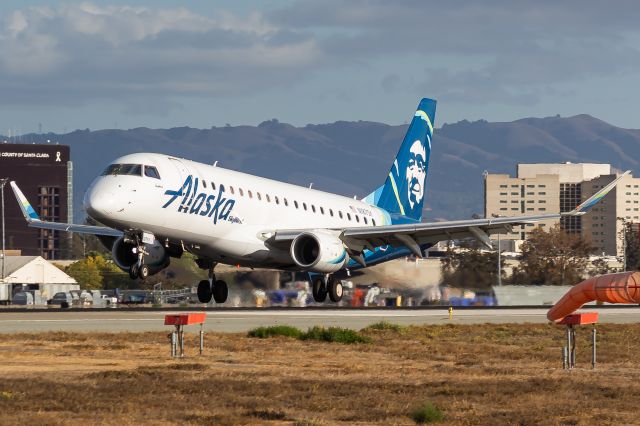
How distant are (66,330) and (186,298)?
34782mm

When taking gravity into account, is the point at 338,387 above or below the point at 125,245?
below

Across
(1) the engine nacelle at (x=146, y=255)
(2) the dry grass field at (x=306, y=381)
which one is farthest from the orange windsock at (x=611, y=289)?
(1) the engine nacelle at (x=146, y=255)

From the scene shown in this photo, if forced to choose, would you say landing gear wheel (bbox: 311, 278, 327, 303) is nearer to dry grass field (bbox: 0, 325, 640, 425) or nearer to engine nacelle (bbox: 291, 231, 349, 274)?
engine nacelle (bbox: 291, 231, 349, 274)

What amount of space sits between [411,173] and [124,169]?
2248 cm

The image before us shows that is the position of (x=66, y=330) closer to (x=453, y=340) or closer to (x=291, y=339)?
(x=291, y=339)

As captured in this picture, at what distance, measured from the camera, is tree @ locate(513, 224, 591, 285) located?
86.1 metres

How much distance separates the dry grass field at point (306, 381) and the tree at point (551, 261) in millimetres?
37965

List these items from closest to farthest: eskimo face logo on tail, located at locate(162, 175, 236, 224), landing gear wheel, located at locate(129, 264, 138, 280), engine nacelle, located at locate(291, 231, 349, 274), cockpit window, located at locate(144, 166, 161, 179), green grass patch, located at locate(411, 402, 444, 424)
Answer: green grass patch, located at locate(411, 402, 444, 424)
cockpit window, located at locate(144, 166, 161, 179)
eskimo face logo on tail, located at locate(162, 175, 236, 224)
landing gear wheel, located at locate(129, 264, 138, 280)
engine nacelle, located at locate(291, 231, 349, 274)

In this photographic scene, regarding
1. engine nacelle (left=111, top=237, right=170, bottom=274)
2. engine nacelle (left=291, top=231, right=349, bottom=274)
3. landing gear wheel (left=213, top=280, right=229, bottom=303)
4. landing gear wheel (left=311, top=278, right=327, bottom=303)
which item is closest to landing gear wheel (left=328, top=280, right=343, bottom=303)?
landing gear wheel (left=311, top=278, right=327, bottom=303)

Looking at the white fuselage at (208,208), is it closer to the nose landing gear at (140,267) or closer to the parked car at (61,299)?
the nose landing gear at (140,267)

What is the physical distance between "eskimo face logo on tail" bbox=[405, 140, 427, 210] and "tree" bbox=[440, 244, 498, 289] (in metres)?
8.98

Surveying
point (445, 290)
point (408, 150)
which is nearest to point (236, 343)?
point (408, 150)

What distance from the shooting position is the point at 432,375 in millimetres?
34750

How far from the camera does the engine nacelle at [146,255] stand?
5162 centimetres
